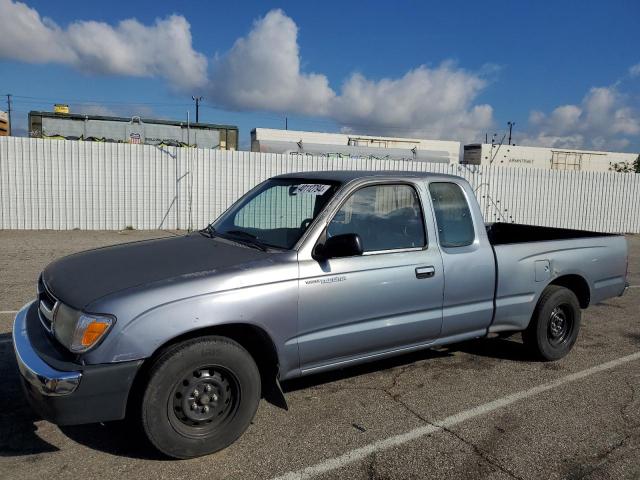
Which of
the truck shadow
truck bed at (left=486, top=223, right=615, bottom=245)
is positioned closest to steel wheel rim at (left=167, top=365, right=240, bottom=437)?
the truck shadow

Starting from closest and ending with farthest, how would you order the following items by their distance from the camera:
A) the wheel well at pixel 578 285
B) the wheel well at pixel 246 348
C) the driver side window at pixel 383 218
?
the wheel well at pixel 246 348 < the driver side window at pixel 383 218 < the wheel well at pixel 578 285

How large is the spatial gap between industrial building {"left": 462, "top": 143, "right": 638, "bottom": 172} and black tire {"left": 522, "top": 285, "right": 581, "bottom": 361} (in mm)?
30899

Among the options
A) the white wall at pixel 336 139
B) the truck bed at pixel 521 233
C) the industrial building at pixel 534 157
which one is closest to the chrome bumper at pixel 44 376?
the truck bed at pixel 521 233

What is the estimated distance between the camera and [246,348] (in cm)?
360

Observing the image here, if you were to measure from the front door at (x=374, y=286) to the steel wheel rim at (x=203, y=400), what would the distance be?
57 centimetres

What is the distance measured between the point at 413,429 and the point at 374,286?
1.04 metres

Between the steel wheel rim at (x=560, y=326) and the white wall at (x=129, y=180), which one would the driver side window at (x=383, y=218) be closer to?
the steel wheel rim at (x=560, y=326)

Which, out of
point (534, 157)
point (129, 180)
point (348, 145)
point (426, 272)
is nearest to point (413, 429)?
point (426, 272)

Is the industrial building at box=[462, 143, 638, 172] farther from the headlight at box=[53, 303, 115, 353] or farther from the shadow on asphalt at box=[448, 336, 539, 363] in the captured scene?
the headlight at box=[53, 303, 115, 353]

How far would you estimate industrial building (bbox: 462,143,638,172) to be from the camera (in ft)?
117

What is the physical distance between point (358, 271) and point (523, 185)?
17329mm

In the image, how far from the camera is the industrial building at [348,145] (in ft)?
64.6

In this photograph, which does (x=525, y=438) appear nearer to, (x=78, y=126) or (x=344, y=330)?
(x=344, y=330)

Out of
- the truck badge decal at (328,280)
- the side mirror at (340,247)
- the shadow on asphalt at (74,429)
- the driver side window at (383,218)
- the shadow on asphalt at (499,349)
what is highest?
the driver side window at (383,218)
